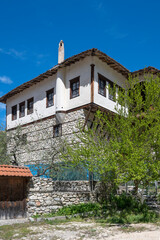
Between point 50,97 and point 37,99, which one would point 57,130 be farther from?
point 37,99

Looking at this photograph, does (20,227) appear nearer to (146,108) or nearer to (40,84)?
(146,108)

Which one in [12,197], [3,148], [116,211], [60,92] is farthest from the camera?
[60,92]

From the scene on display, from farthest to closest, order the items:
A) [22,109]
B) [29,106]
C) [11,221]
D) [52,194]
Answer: [22,109] < [29,106] < [52,194] < [11,221]

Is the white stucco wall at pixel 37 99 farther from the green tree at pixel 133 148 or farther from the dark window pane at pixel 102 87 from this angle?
the green tree at pixel 133 148

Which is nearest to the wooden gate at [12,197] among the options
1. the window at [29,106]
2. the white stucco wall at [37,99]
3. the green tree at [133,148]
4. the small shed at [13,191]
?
the small shed at [13,191]

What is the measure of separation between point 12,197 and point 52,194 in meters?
1.91

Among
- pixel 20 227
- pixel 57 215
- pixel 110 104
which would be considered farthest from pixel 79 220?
pixel 110 104

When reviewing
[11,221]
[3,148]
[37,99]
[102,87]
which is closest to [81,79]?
[102,87]

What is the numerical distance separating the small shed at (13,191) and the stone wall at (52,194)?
31 centimetres

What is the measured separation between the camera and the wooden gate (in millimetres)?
11039

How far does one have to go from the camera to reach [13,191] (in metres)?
11.5

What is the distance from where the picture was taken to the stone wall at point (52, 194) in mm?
11602

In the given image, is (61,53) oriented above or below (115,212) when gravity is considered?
above

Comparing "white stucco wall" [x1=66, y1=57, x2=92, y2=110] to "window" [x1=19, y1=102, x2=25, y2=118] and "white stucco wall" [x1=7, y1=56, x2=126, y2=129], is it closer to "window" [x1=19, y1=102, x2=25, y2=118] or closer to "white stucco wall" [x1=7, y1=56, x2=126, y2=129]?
"white stucco wall" [x1=7, y1=56, x2=126, y2=129]
